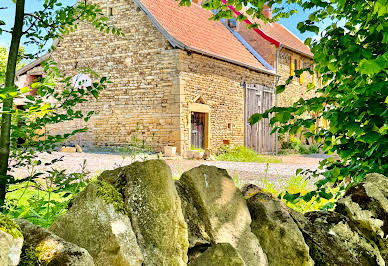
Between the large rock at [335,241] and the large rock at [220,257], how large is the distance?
1.90 ft

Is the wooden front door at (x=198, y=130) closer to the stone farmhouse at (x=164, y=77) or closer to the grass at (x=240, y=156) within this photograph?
the stone farmhouse at (x=164, y=77)

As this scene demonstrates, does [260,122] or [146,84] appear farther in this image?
[260,122]

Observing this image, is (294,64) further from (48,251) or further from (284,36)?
(48,251)

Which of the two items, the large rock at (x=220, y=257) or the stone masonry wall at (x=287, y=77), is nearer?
the large rock at (x=220, y=257)

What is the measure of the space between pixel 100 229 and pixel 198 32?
50.7 feet

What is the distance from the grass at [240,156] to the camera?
14.9m

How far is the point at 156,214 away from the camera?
1.61 meters

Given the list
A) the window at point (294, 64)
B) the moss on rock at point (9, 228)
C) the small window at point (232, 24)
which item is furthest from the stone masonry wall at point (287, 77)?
the moss on rock at point (9, 228)

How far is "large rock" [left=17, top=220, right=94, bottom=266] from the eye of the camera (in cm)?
123

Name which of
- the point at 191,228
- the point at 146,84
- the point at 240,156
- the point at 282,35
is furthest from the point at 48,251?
the point at 282,35

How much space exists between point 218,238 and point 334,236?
2.52 ft

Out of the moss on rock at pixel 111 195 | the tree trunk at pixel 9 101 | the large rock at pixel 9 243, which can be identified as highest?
the tree trunk at pixel 9 101

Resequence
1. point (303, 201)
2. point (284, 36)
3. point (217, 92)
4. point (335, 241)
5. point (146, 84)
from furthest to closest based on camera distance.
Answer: point (284, 36), point (217, 92), point (146, 84), point (303, 201), point (335, 241)

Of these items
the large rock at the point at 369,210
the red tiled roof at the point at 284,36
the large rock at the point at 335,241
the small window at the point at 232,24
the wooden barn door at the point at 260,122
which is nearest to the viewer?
the large rock at the point at 335,241
